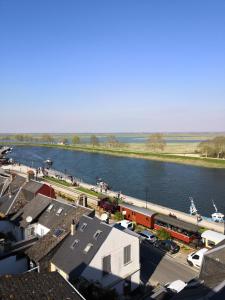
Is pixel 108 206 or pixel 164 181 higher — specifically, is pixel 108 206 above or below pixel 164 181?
above

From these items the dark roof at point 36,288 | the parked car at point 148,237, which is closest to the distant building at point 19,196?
the parked car at point 148,237

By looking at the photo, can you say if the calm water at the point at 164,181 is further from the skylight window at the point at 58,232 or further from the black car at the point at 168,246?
the skylight window at the point at 58,232

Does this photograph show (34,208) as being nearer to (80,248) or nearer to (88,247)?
(80,248)

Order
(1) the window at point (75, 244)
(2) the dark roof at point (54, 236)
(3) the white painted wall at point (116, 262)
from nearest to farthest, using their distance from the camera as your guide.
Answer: (3) the white painted wall at point (116, 262) < (1) the window at point (75, 244) < (2) the dark roof at point (54, 236)

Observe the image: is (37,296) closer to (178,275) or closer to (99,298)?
(99,298)

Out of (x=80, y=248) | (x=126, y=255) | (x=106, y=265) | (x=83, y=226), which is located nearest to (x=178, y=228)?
(x=126, y=255)

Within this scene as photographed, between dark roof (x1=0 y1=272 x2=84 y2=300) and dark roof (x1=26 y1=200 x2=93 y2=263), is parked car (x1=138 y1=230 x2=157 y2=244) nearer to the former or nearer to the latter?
dark roof (x1=26 y1=200 x2=93 y2=263)

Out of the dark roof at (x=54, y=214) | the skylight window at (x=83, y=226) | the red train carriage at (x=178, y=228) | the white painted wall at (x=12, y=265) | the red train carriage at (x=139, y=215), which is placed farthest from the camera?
the red train carriage at (x=139, y=215)

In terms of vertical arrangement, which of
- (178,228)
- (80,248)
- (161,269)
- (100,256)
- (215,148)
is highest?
(215,148)
